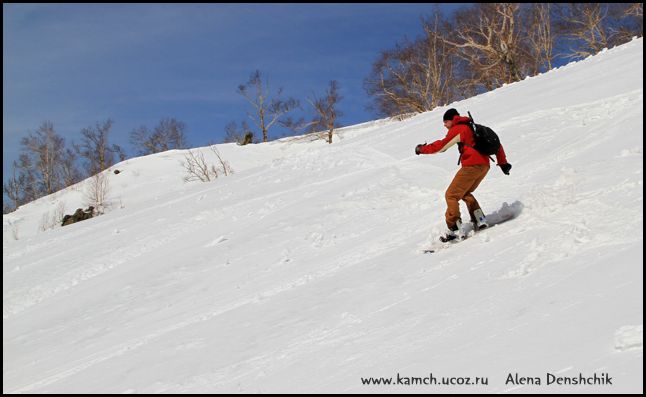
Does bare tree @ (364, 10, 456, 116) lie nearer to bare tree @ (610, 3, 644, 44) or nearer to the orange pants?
bare tree @ (610, 3, 644, 44)

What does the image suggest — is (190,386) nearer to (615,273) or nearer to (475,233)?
(615,273)

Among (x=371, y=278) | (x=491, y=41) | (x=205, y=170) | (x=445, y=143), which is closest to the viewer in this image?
(x=371, y=278)

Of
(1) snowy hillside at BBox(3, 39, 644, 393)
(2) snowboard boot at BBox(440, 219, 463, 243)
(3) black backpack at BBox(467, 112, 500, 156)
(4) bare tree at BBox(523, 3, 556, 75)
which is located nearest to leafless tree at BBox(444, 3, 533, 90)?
(4) bare tree at BBox(523, 3, 556, 75)

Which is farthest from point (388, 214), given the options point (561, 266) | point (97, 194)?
point (97, 194)

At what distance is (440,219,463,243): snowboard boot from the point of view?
6195 millimetres

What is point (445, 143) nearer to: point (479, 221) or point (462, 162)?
point (462, 162)

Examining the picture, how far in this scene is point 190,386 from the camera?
13.3 ft

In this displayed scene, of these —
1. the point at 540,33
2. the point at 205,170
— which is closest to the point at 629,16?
the point at 540,33

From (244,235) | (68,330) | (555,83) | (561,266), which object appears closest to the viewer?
(561,266)

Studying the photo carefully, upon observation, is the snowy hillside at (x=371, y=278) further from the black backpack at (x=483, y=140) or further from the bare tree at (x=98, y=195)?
the bare tree at (x=98, y=195)

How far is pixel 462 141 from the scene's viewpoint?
614 centimetres

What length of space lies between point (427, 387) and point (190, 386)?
1.97 metres

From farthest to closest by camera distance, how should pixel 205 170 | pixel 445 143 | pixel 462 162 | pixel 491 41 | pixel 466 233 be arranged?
pixel 491 41, pixel 205 170, pixel 466 233, pixel 462 162, pixel 445 143

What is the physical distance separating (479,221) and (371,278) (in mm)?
1563
